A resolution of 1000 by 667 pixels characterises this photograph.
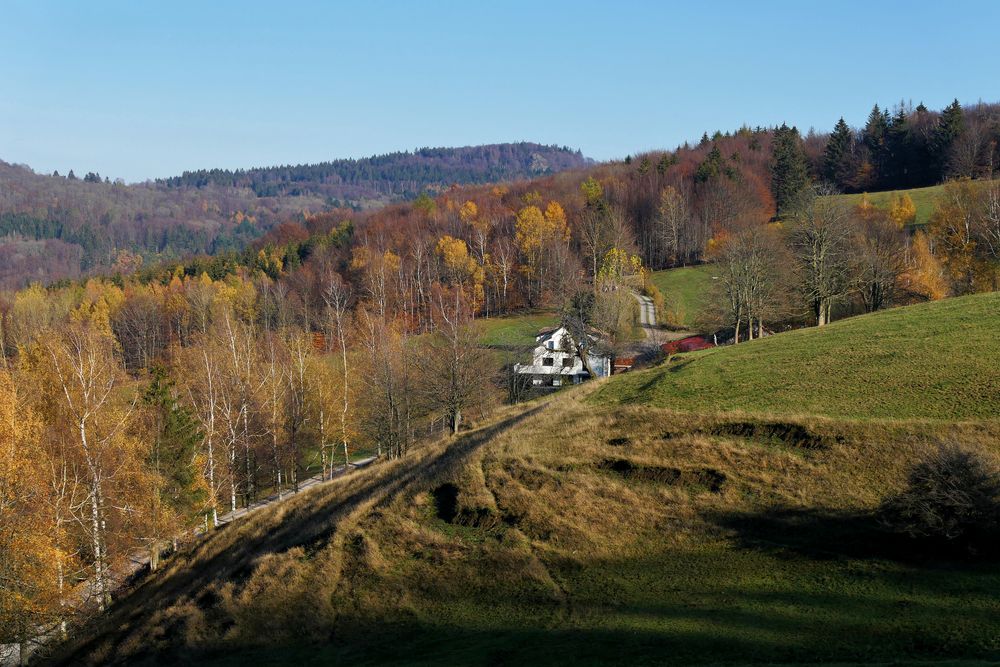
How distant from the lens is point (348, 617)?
19.3 metres

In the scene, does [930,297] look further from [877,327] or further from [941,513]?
[941,513]

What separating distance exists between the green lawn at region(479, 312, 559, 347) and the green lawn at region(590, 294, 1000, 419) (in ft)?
149

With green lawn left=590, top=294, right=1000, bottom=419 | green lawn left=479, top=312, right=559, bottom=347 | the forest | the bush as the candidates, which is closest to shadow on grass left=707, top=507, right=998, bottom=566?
the bush

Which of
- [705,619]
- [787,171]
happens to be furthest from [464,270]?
[705,619]

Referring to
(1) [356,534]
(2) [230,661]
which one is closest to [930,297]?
(1) [356,534]

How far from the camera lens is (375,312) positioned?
10238 centimetres

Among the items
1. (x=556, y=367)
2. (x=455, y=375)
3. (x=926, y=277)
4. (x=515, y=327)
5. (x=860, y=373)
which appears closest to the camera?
(x=860, y=373)

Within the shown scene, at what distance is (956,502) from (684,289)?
78.5 meters

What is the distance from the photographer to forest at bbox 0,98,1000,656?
31766mm

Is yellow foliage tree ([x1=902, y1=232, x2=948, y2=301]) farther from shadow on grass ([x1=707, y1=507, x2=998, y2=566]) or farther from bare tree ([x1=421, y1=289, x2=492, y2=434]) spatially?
shadow on grass ([x1=707, y1=507, x2=998, y2=566])

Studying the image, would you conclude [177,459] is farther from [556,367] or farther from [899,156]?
[899,156]

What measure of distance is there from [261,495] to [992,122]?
118798mm

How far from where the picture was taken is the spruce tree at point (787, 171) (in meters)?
108

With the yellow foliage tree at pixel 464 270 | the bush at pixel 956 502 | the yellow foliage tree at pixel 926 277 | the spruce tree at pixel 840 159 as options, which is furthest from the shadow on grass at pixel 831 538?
the spruce tree at pixel 840 159
